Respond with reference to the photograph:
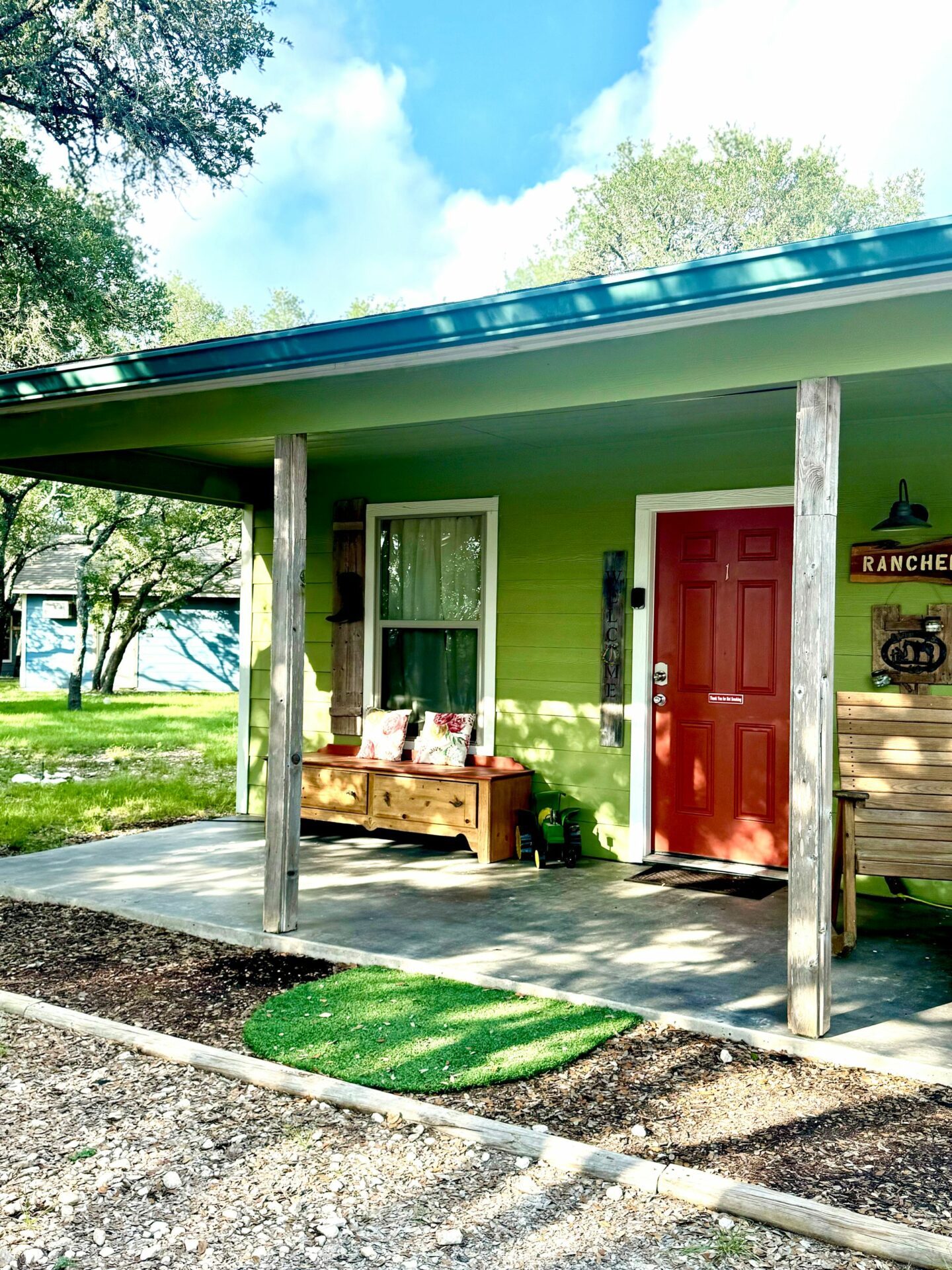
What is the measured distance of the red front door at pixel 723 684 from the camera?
5680 mm

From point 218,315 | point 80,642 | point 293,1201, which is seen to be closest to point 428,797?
point 293,1201

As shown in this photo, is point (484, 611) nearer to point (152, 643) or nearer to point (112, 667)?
point (112, 667)

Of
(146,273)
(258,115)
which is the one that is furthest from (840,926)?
(146,273)

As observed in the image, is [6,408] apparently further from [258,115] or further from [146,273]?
[146,273]

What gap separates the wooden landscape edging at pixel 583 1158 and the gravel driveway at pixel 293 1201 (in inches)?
1.4

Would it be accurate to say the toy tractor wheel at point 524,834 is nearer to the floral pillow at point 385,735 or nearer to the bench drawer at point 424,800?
the bench drawer at point 424,800

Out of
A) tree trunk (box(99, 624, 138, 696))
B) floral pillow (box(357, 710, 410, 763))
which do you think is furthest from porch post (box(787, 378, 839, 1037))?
tree trunk (box(99, 624, 138, 696))

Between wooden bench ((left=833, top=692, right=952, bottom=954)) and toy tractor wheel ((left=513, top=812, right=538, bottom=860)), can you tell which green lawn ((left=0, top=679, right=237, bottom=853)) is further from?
wooden bench ((left=833, top=692, right=952, bottom=954))

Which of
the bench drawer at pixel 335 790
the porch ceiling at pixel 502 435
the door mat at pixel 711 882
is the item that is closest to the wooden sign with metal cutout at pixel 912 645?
the porch ceiling at pixel 502 435

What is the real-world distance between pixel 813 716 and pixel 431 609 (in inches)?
146

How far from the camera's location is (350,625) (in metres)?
7.06

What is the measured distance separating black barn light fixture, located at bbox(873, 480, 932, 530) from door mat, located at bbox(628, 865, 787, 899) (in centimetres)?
188

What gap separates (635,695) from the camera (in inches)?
237

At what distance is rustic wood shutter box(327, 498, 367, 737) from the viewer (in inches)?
277
